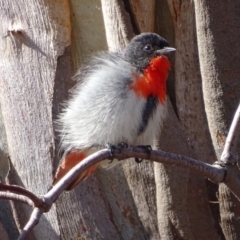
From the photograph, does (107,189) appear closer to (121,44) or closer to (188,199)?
(188,199)

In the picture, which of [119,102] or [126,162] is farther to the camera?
[126,162]

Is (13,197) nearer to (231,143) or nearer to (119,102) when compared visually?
(231,143)

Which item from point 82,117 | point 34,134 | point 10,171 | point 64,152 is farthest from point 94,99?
point 10,171

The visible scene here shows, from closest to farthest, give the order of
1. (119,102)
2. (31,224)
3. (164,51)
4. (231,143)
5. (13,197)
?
(31,224), (13,197), (231,143), (119,102), (164,51)

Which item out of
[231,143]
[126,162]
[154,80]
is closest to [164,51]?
[154,80]

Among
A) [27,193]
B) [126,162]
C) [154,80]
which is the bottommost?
[126,162]

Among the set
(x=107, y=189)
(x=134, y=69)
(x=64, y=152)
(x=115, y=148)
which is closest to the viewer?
(x=115, y=148)
